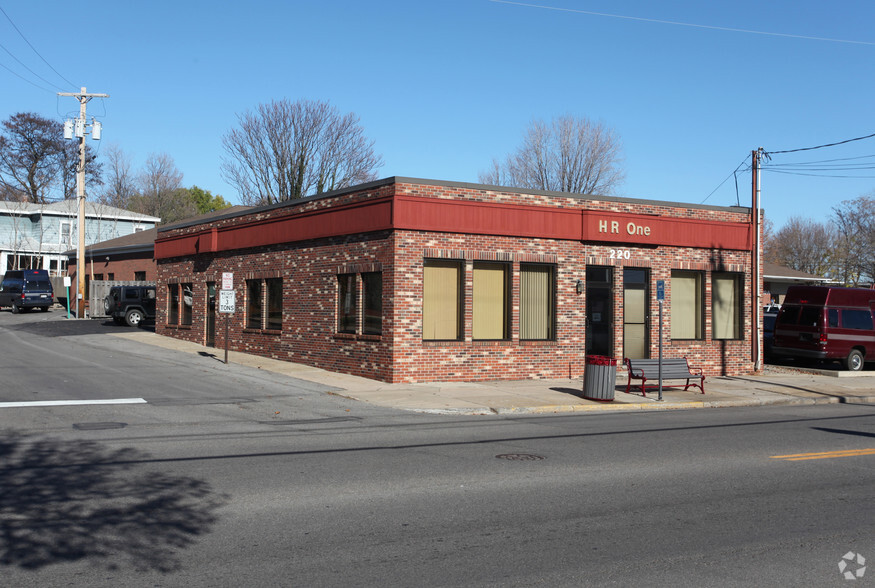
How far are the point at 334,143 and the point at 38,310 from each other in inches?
840

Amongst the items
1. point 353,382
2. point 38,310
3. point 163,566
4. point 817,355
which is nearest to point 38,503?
point 163,566

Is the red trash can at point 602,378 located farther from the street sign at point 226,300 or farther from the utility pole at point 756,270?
the street sign at point 226,300

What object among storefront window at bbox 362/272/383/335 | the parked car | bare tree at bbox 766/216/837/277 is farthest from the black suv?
bare tree at bbox 766/216/837/277

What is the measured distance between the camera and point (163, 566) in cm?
561

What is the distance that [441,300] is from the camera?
20031 millimetres

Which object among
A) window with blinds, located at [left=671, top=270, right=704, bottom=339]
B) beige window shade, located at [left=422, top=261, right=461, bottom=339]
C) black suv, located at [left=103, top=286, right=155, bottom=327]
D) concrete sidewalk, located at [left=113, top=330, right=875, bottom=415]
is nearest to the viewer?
concrete sidewalk, located at [left=113, top=330, right=875, bottom=415]

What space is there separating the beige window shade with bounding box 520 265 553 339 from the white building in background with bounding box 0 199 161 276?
46731mm

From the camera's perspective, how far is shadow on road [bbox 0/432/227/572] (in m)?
5.85

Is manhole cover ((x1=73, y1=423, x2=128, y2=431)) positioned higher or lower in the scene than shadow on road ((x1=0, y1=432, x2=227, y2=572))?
lower

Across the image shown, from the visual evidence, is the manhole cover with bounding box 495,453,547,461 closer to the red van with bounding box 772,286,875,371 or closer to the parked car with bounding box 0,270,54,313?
the red van with bounding box 772,286,875,371

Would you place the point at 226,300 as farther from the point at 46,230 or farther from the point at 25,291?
the point at 46,230

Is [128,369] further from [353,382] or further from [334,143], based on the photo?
[334,143]

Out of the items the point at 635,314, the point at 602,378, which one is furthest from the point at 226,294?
the point at 635,314

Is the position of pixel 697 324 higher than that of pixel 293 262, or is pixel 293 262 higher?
pixel 293 262
